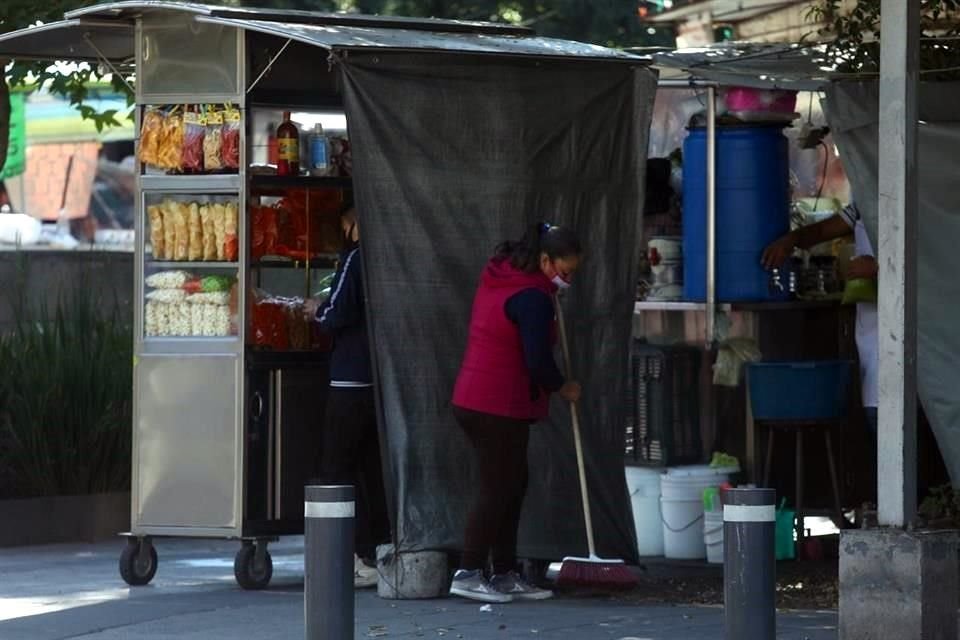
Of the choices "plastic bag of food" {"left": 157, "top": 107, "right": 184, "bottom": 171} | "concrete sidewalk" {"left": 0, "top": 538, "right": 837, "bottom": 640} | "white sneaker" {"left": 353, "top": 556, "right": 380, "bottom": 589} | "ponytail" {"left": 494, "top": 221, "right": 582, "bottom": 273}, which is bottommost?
"concrete sidewalk" {"left": 0, "top": 538, "right": 837, "bottom": 640}

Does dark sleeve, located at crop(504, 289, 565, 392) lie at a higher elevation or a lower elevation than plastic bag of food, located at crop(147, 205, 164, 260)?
lower

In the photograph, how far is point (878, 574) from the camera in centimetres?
801

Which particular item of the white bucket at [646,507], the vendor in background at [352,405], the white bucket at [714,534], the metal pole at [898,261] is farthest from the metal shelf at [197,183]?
the metal pole at [898,261]

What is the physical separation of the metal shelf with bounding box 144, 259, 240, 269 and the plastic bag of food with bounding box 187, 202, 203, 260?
0.18ft

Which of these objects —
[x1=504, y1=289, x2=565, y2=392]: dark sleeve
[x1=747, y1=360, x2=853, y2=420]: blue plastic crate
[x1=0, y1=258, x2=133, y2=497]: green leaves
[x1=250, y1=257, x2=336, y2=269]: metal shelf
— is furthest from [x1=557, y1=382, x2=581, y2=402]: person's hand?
[x1=0, y1=258, x2=133, y2=497]: green leaves

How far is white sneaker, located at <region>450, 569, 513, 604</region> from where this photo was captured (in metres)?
9.71

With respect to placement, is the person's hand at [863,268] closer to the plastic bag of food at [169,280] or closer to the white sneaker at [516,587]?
the white sneaker at [516,587]

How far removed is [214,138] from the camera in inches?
404

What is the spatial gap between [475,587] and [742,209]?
10.1ft

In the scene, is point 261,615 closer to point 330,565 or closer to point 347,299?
point 347,299

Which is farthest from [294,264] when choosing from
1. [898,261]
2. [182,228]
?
[898,261]

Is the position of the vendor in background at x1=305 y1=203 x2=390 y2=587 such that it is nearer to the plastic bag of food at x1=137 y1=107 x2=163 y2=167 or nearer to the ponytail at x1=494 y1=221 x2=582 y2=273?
the ponytail at x1=494 y1=221 x2=582 y2=273

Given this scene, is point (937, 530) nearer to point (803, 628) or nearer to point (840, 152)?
point (803, 628)

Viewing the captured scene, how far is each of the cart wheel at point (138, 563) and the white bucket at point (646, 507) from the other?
288 centimetres
